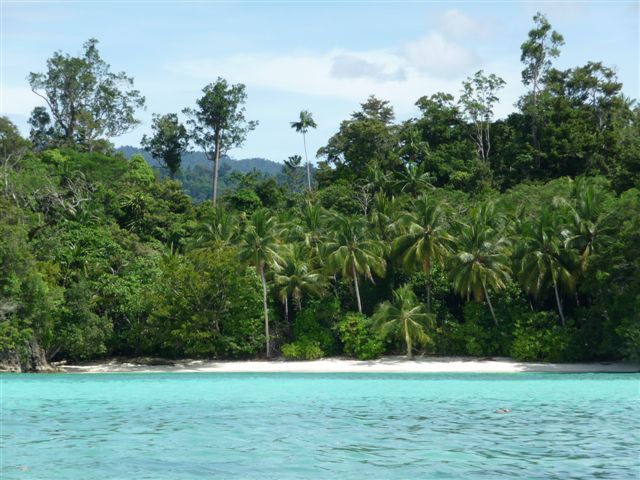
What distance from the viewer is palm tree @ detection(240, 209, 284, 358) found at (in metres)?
46.0

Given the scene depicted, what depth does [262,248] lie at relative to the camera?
4600 centimetres

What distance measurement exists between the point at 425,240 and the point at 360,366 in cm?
806

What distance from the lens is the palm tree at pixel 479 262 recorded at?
144 feet

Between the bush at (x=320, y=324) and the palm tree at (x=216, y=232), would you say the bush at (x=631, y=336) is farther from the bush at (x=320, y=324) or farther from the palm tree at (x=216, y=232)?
the palm tree at (x=216, y=232)

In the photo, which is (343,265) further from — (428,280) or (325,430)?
(325,430)

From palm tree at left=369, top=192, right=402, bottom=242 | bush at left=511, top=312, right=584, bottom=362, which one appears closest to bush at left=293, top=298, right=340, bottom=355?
palm tree at left=369, top=192, right=402, bottom=242

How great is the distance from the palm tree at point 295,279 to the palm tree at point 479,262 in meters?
8.16

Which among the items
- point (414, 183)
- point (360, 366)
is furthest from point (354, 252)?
point (414, 183)

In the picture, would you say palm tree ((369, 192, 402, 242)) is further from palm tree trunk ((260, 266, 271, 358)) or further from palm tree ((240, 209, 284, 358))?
palm tree trunk ((260, 266, 271, 358))

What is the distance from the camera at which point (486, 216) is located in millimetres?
48031

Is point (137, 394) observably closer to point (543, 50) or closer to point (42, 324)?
point (42, 324)

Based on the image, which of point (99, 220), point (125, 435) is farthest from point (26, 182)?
point (125, 435)

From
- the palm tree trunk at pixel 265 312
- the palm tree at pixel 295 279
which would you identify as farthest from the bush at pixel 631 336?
the palm tree trunk at pixel 265 312

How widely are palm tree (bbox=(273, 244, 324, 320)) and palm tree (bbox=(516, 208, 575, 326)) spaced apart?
39.1 feet
